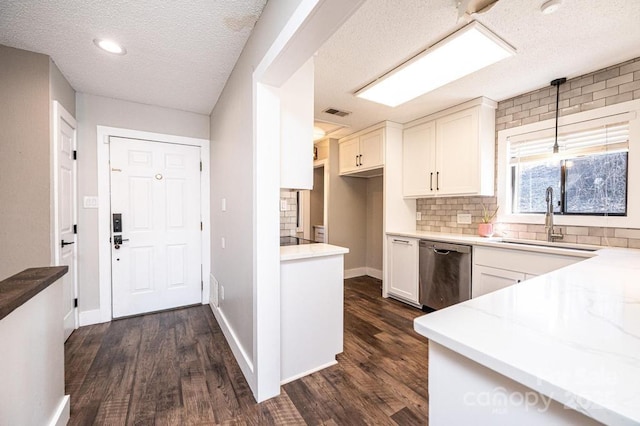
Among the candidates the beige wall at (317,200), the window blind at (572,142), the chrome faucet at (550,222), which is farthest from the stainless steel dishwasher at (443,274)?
the beige wall at (317,200)

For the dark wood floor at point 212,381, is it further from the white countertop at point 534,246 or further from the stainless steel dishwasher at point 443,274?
the white countertop at point 534,246

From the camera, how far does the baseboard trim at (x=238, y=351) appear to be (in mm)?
1805

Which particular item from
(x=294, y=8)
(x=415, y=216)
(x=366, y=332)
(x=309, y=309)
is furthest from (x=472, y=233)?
(x=294, y=8)

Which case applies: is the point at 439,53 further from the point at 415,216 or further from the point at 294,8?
the point at 415,216

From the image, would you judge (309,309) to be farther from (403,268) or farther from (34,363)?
(403,268)

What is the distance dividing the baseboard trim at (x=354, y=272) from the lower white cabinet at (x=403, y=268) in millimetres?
1087

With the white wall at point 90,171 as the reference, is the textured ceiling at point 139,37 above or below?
above

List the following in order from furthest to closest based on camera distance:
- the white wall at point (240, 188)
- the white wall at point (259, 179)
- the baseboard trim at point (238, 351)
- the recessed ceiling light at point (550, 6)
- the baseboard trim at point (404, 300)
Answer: the baseboard trim at point (404, 300), the baseboard trim at point (238, 351), the white wall at point (240, 188), the recessed ceiling light at point (550, 6), the white wall at point (259, 179)

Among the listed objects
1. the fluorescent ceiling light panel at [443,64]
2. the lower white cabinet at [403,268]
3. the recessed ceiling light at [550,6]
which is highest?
the recessed ceiling light at [550,6]

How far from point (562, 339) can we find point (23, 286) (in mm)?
1901

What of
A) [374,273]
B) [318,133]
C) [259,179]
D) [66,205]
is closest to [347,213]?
[374,273]

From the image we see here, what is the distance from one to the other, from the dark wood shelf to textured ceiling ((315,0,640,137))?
7.20 ft

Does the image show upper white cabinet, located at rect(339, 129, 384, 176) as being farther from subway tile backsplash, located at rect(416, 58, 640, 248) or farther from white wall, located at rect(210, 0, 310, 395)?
white wall, located at rect(210, 0, 310, 395)

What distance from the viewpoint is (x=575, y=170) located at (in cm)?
250
